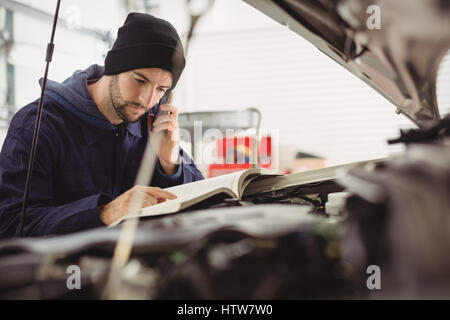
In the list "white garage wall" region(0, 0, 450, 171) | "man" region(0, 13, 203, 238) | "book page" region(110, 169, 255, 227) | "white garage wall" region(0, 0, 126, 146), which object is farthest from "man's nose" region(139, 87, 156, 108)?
"white garage wall" region(0, 0, 450, 171)

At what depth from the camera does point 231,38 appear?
10.7ft

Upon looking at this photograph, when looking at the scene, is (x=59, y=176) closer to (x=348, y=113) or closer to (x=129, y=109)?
(x=129, y=109)

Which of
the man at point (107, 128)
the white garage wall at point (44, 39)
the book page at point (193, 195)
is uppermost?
the white garage wall at point (44, 39)

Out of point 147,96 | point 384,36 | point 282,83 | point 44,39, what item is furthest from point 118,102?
point 282,83

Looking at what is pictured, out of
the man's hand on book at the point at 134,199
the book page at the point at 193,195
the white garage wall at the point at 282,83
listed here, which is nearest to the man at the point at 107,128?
the man's hand on book at the point at 134,199

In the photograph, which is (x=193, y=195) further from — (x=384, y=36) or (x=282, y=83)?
(x=282, y=83)

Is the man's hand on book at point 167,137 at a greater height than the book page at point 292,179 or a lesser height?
greater

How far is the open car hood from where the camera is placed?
0.37m

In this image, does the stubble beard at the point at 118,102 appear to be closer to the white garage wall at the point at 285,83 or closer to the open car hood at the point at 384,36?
the open car hood at the point at 384,36

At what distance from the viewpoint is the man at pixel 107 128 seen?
0.75 m

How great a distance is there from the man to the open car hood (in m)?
0.48

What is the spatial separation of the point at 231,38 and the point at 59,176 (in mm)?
2685

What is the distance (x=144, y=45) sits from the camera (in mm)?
921
